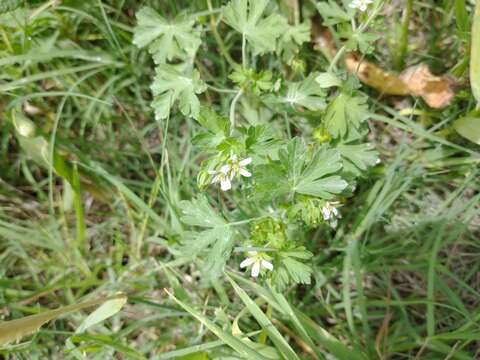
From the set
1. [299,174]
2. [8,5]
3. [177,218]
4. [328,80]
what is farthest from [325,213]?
[8,5]

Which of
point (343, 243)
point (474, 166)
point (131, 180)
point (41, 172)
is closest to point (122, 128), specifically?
point (131, 180)

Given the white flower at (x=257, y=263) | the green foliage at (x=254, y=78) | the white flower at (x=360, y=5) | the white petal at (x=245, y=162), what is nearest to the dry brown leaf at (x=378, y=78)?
the white flower at (x=360, y=5)

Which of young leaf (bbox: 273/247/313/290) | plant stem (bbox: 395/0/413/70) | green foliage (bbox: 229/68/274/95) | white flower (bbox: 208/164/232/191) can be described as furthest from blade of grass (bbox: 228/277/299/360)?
plant stem (bbox: 395/0/413/70)

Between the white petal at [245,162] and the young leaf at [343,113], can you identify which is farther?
the young leaf at [343,113]

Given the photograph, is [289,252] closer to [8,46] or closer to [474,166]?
[474,166]

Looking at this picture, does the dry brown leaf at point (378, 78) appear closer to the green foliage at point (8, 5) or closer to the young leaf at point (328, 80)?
the young leaf at point (328, 80)

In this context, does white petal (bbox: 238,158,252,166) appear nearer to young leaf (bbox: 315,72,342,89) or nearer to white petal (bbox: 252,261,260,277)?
white petal (bbox: 252,261,260,277)

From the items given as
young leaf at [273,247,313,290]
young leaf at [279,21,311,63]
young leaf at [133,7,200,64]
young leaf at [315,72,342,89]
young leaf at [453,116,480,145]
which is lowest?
young leaf at [273,247,313,290]
